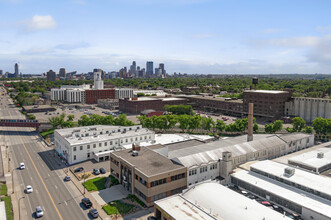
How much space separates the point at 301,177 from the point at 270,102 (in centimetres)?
9639

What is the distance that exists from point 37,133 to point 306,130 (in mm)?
110494

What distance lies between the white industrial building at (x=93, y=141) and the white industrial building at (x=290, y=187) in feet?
125

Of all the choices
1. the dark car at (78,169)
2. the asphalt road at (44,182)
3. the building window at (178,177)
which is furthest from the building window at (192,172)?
the dark car at (78,169)

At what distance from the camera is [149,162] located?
5794cm

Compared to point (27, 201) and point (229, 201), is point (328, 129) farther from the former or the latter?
point (27, 201)

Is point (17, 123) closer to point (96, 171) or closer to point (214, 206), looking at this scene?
point (96, 171)

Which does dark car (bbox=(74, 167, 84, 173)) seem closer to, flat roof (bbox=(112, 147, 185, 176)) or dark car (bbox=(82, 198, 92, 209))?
flat roof (bbox=(112, 147, 185, 176))

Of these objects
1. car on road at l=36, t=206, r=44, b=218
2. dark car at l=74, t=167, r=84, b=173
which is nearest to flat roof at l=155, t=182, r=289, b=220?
car on road at l=36, t=206, r=44, b=218

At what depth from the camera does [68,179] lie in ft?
205

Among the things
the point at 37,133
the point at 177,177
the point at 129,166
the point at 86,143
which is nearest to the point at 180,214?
the point at 177,177

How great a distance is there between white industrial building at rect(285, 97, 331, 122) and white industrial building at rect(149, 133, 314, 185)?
5725cm

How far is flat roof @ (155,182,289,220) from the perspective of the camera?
1556 inches

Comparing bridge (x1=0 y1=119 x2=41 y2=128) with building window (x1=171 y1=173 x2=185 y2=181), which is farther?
bridge (x1=0 y1=119 x2=41 y2=128)

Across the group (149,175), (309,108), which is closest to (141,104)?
(309,108)
